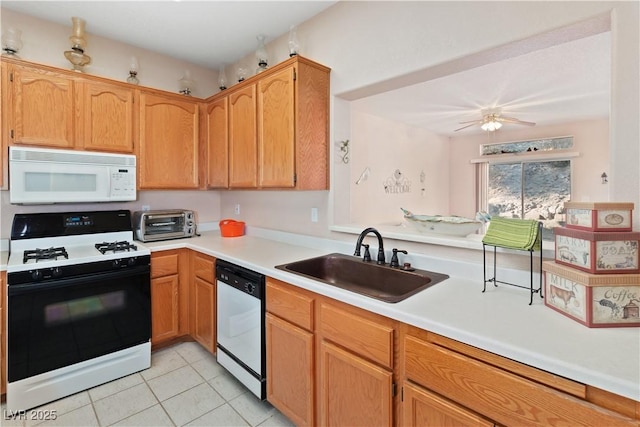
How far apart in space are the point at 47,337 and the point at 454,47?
2.92 m

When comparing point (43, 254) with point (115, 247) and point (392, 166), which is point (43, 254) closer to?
point (115, 247)

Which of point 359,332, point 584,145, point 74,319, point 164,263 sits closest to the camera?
point 359,332

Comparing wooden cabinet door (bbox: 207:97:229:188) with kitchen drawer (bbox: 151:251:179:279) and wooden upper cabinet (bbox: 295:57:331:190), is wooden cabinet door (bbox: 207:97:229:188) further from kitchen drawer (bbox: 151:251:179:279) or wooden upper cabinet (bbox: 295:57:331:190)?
wooden upper cabinet (bbox: 295:57:331:190)

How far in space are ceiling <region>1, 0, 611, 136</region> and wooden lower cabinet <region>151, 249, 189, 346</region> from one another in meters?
1.83

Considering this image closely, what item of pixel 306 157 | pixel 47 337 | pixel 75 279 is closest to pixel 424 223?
pixel 306 157

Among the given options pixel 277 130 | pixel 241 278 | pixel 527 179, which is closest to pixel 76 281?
pixel 241 278

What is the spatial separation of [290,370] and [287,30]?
8.28 ft

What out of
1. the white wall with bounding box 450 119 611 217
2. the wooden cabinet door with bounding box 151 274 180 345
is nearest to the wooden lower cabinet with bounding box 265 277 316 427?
the wooden cabinet door with bounding box 151 274 180 345

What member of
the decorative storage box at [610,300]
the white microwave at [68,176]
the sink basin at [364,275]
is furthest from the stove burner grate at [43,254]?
the decorative storage box at [610,300]

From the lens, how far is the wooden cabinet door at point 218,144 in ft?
8.79

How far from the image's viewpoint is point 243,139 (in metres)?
2.48

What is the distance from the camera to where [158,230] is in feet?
8.80

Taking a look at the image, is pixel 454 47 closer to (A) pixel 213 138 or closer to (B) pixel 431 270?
(B) pixel 431 270

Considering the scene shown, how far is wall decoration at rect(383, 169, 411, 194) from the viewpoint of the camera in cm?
445
